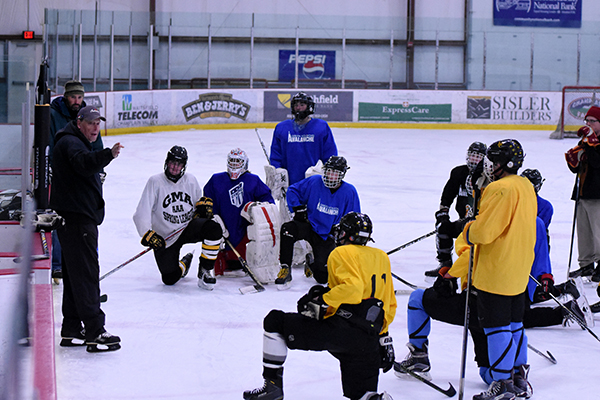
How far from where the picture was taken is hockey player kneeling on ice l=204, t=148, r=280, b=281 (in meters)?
5.40

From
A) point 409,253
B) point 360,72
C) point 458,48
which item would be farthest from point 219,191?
point 458,48

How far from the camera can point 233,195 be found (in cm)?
543

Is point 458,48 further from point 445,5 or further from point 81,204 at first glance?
point 81,204

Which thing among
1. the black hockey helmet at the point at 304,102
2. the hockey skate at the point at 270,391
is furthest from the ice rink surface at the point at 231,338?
the black hockey helmet at the point at 304,102

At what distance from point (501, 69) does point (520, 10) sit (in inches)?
95.3

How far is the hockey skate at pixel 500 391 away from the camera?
9.92ft

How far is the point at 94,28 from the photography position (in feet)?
49.1

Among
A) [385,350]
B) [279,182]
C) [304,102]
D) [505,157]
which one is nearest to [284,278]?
[279,182]

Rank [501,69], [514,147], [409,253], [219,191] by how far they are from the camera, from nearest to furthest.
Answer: [514,147] → [219,191] → [409,253] → [501,69]

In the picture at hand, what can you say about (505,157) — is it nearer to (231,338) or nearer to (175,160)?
(231,338)

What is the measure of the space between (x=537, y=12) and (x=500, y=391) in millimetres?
17184

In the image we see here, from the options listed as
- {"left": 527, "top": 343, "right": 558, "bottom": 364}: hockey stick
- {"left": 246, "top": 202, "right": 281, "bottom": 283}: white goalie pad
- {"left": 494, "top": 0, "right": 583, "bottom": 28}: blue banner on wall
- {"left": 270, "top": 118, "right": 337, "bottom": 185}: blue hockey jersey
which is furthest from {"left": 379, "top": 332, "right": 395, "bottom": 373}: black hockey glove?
{"left": 494, "top": 0, "right": 583, "bottom": 28}: blue banner on wall

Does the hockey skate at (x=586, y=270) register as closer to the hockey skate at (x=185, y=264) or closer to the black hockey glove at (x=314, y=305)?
the hockey skate at (x=185, y=264)

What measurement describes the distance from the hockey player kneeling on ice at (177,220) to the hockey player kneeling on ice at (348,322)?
2163mm
